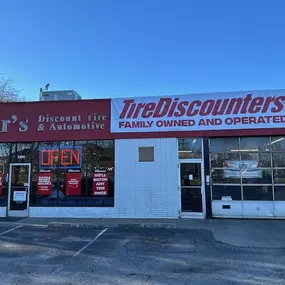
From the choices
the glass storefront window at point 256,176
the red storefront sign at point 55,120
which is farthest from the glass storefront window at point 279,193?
the red storefront sign at point 55,120

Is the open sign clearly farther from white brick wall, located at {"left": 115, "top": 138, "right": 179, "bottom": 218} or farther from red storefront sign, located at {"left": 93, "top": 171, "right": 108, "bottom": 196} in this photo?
white brick wall, located at {"left": 115, "top": 138, "right": 179, "bottom": 218}

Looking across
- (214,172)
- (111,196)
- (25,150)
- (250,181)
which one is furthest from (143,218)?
(25,150)

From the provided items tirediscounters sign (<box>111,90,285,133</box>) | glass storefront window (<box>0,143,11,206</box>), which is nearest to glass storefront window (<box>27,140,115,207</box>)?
glass storefront window (<box>0,143,11,206</box>)

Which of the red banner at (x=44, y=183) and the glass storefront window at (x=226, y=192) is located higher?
the red banner at (x=44, y=183)

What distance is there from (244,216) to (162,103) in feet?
18.6

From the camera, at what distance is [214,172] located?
1341cm

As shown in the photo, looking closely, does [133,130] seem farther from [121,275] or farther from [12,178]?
[121,275]

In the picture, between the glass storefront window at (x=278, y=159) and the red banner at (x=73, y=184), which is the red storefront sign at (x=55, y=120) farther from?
the glass storefront window at (x=278, y=159)

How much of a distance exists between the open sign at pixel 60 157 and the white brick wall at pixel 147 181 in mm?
1762

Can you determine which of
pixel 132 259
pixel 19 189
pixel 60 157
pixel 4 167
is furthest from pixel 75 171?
pixel 132 259

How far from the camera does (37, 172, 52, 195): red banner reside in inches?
555

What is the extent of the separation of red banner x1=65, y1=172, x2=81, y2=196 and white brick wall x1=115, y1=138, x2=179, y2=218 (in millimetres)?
1664

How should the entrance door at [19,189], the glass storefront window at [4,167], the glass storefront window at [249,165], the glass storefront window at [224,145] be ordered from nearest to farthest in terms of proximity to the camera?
the glass storefront window at [249,165] → the glass storefront window at [224,145] → the entrance door at [19,189] → the glass storefront window at [4,167]

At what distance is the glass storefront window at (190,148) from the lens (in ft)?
44.3
